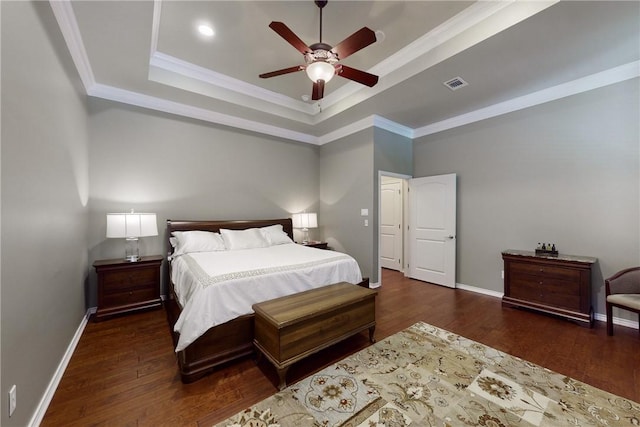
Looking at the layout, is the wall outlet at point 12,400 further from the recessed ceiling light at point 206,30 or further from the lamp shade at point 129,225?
the recessed ceiling light at point 206,30

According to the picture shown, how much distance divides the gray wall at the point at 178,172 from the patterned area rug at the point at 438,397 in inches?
124

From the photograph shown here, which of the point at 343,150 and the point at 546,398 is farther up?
the point at 343,150

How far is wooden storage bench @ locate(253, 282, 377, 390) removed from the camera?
6.30ft

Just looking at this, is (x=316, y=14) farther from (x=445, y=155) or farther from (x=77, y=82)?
(x=445, y=155)

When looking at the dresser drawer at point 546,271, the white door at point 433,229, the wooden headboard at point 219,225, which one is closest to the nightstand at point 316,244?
the wooden headboard at point 219,225

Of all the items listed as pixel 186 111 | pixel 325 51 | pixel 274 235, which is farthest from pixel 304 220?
pixel 325 51

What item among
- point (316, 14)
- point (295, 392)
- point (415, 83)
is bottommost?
point (295, 392)

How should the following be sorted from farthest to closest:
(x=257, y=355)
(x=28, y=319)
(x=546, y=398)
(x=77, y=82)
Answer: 1. (x=77, y=82)
2. (x=257, y=355)
3. (x=546, y=398)
4. (x=28, y=319)

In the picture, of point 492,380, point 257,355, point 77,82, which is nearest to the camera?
point 492,380

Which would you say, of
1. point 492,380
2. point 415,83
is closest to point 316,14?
point 415,83

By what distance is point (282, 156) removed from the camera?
5.11 meters

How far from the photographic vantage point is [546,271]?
320 cm

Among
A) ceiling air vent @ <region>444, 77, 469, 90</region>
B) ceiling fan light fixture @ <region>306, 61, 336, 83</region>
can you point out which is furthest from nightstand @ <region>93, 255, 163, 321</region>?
ceiling air vent @ <region>444, 77, 469, 90</region>

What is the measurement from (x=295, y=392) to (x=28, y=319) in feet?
5.75
